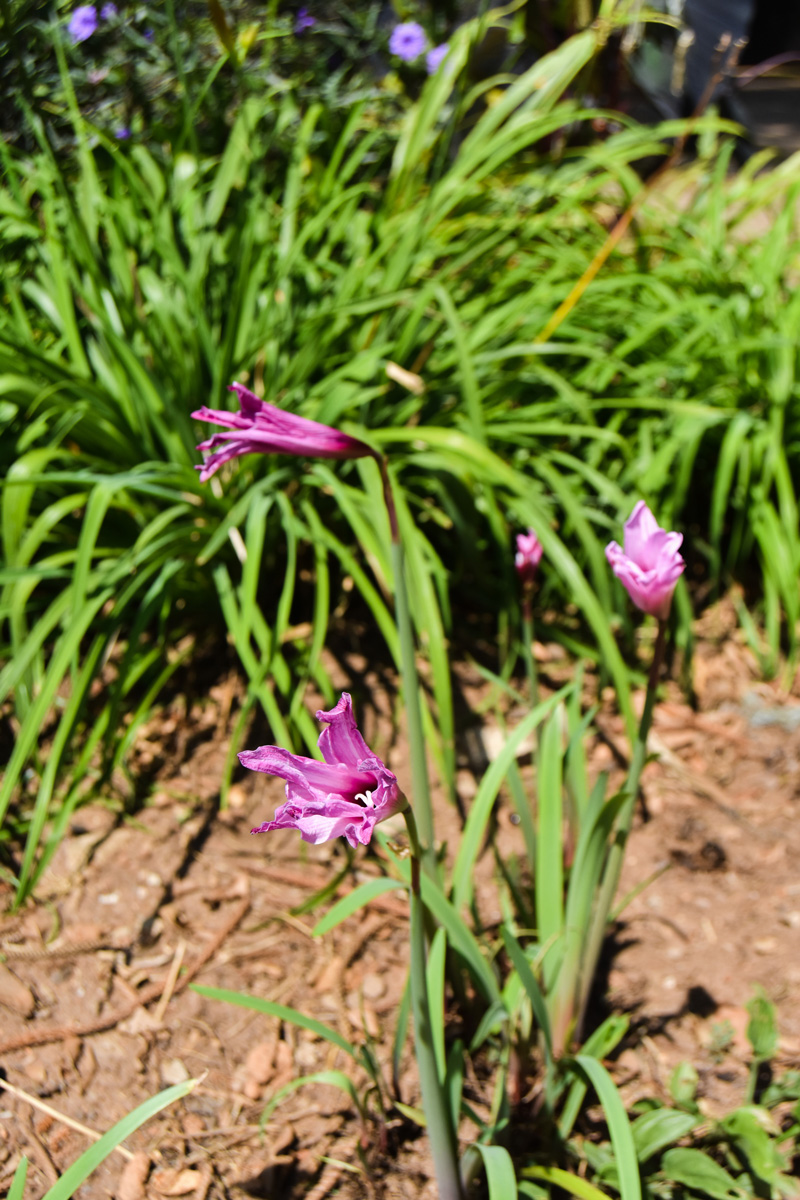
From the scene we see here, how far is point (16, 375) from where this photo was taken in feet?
5.94

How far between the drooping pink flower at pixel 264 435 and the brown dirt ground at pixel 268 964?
870mm

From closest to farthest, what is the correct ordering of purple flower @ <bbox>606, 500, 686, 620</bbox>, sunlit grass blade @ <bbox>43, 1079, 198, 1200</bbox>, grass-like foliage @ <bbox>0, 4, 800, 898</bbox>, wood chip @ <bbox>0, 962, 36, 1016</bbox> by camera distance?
sunlit grass blade @ <bbox>43, 1079, 198, 1200</bbox> → purple flower @ <bbox>606, 500, 686, 620</bbox> → wood chip @ <bbox>0, 962, 36, 1016</bbox> → grass-like foliage @ <bbox>0, 4, 800, 898</bbox>

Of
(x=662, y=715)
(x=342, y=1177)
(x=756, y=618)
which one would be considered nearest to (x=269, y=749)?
(x=342, y=1177)

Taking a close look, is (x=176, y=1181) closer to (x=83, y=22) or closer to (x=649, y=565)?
(x=649, y=565)

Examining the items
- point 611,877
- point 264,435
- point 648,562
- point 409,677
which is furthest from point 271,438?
point 611,877

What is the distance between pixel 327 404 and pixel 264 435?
1027 mm

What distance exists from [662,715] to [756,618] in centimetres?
46

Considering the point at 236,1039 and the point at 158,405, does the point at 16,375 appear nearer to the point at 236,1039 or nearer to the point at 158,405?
the point at 158,405

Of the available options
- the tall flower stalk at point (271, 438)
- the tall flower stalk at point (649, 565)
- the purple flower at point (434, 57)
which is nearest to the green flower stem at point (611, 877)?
the tall flower stalk at point (649, 565)

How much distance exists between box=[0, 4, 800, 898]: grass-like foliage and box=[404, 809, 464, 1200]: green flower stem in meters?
0.69

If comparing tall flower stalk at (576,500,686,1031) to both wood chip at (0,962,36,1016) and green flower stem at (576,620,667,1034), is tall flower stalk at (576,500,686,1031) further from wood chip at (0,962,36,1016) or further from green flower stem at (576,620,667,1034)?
wood chip at (0,962,36,1016)

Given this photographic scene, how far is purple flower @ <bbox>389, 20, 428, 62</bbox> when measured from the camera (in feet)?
10.2

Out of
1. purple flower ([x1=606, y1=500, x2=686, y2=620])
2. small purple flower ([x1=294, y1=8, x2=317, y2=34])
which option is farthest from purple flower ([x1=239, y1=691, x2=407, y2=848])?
small purple flower ([x1=294, y1=8, x2=317, y2=34])

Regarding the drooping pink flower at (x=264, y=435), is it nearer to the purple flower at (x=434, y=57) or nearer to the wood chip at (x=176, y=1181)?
the wood chip at (x=176, y=1181)
